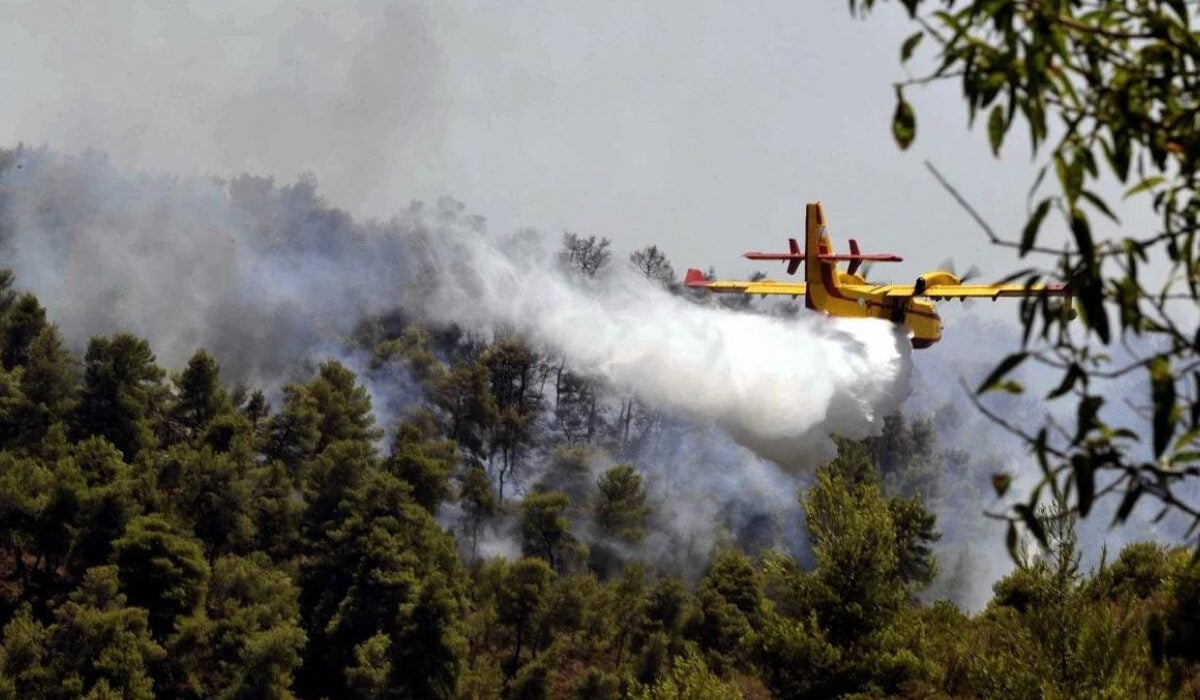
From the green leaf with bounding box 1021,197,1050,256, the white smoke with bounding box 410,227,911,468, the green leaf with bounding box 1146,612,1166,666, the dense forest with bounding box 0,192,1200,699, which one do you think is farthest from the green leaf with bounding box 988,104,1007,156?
the white smoke with bounding box 410,227,911,468

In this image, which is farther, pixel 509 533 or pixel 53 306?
pixel 53 306

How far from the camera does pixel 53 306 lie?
106 metres

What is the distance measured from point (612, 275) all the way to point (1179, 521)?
90.5 meters

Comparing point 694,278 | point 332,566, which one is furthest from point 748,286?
point 332,566

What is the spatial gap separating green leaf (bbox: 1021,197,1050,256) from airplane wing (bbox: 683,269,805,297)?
157 ft

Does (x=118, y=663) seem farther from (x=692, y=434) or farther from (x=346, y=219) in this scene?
(x=346, y=219)

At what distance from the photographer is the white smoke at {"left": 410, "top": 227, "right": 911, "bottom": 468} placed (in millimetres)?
52406

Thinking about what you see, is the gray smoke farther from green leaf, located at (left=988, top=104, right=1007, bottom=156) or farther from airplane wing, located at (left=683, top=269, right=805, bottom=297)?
green leaf, located at (left=988, top=104, right=1007, bottom=156)

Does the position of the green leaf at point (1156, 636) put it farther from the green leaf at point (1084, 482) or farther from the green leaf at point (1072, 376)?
the green leaf at point (1072, 376)

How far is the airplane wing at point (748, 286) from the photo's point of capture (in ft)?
180

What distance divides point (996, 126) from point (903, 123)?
0.50 metres

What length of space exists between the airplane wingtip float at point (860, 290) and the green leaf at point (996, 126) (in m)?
→ 39.6

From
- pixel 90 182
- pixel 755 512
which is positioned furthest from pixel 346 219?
pixel 755 512

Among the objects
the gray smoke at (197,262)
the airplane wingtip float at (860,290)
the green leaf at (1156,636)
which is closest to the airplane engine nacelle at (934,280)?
the airplane wingtip float at (860,290)
